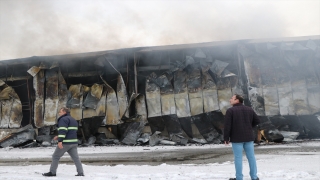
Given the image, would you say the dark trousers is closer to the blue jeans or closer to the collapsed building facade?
the blue jeans

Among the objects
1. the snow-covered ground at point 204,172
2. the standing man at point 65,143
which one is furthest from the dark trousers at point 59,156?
the snow-covered ground at point 204,172

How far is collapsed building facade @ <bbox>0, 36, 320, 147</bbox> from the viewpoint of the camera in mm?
13055

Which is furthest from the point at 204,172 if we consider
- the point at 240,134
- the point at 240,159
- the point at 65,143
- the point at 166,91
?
the point at 166,91

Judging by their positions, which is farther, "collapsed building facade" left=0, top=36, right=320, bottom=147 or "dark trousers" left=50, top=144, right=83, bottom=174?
"collapsed building facade" left=0, top=36, right=320, bottom=147

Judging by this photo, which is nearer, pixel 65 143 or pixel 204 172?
pixel 204 172

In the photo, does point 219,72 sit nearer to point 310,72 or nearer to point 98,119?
point 310,72

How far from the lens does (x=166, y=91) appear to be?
1388cm

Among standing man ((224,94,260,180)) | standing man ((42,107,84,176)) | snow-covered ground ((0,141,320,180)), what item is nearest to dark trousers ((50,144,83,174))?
standing man ((42,107,84,176))

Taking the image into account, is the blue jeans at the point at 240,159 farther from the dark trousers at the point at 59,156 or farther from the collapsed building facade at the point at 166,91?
the collapsed building facade at the point at 166,91

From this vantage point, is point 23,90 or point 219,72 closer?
point 219,72

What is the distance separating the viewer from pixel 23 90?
1535 centimetres

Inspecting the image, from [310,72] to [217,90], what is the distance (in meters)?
3.74

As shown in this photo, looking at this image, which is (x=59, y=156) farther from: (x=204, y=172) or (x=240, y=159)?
(x=240, y=159)

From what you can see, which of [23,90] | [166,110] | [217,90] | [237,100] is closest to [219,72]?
[217,90]
